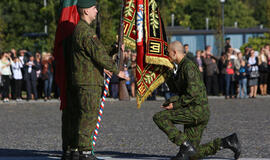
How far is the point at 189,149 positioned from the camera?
7.07 meters

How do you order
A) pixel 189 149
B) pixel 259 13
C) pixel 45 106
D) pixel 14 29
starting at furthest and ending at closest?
pixel 259 13, pixel 14 29, pixel 45 106, pixel 189 149

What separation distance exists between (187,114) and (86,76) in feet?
4.02

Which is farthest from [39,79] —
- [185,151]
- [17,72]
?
[185,151]

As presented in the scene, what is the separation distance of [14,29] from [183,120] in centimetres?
4367

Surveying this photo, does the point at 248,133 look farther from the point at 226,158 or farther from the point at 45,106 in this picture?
the point at 45,106

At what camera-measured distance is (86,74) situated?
7.14 metres

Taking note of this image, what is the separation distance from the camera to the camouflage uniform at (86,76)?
278 inches

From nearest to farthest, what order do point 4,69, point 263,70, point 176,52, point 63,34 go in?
1. point 176,52
2. point 63,34
3. point 4,69
4. point 263,70

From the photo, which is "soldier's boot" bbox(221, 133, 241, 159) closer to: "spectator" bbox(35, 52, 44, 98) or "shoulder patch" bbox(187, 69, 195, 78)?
"shoulder patch" bbox(187, 69, 195, 78)

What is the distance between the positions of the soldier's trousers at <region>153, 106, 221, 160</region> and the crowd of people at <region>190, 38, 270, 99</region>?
1491 cm

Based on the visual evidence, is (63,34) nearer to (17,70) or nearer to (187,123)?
(187,123)

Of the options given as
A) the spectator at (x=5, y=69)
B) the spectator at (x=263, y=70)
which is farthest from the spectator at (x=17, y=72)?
the spectator at (x=263, y=70)

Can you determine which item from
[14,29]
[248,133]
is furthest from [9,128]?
[14,29]

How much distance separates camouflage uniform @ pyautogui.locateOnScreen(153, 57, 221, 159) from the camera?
7090 mm
